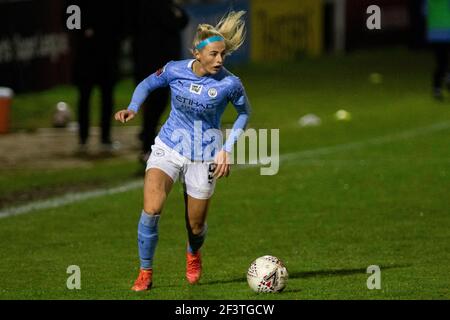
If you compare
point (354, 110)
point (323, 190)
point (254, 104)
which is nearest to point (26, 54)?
→ point (254, 104)

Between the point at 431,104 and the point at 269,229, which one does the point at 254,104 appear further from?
the point at 269,229

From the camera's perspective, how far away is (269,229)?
12.1 metres

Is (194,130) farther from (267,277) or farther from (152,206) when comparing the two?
(267,277)

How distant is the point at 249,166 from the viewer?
16656 millimetres

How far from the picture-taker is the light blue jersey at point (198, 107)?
9367mm

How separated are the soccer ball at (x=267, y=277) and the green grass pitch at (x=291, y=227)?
0.07 metres

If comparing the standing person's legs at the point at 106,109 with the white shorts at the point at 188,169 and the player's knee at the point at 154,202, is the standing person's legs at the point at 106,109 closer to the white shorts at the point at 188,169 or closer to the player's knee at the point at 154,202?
the white shorts at the point at 188,169

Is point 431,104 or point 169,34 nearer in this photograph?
point 169,34

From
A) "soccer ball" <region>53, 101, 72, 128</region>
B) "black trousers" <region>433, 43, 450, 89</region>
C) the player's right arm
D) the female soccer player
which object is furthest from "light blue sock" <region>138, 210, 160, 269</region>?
"black trousers" <region>433, 43, 450, 89</region>

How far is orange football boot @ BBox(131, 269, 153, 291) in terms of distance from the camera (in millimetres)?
9077

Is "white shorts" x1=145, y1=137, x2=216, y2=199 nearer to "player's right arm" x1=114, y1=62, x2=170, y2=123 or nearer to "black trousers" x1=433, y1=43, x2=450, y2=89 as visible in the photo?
"player's right arm" x1=114, y1=62, x2=170, y2=123

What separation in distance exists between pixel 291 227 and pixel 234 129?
299 centimetres

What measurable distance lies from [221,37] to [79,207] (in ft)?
15.2

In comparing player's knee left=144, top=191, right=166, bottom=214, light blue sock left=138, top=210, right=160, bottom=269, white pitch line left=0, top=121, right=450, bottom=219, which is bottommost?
white pitch line left=0, top=121, right=450, bottom=219
